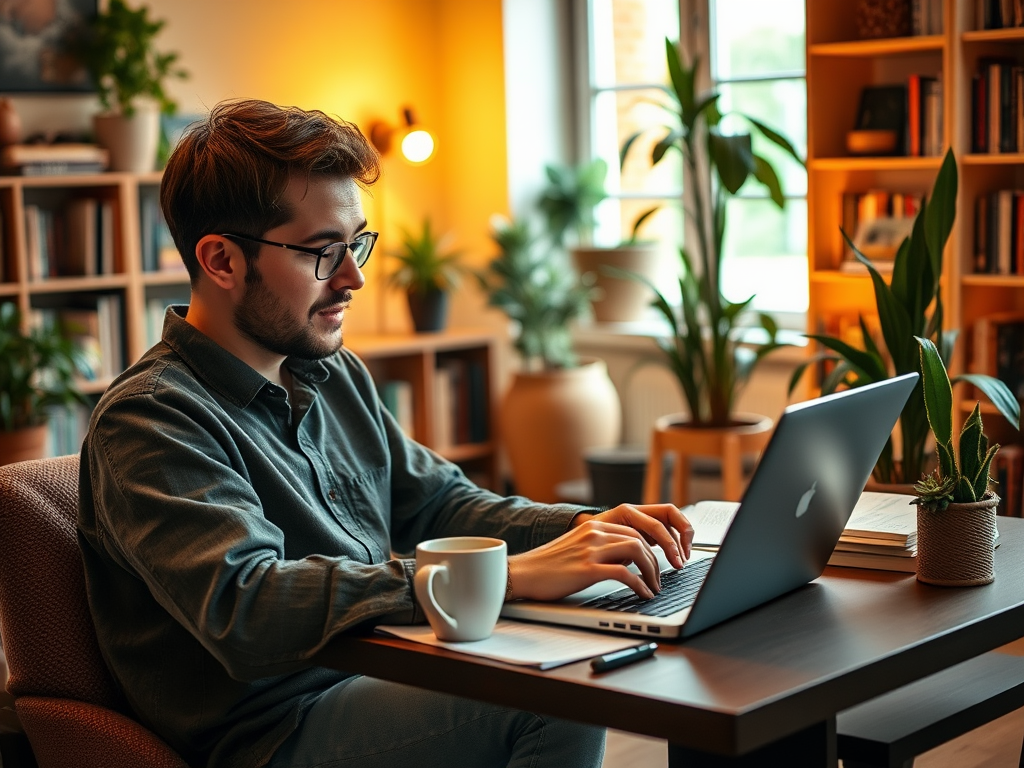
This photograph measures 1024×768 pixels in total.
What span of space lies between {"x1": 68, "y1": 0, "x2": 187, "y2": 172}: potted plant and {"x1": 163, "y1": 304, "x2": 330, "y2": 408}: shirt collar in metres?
2.83

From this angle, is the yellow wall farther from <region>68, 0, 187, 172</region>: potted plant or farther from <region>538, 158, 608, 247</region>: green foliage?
<region>68, 0, 187, 172</region>: potted plant

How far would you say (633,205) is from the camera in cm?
532

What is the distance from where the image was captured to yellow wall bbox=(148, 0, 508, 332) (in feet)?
15.9

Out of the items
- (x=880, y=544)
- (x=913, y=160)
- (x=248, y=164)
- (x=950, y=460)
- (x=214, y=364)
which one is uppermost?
(x=913, y=160)

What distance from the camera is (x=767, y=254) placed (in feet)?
16.2

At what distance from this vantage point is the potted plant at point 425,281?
487 cm

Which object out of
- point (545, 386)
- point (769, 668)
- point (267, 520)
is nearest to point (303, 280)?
point (267, 520)

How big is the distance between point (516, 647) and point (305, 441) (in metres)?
0.60

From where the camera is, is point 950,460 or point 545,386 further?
point 545,386

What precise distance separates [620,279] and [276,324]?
3461mm

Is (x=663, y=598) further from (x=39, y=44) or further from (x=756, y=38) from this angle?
(x=756, y=38)

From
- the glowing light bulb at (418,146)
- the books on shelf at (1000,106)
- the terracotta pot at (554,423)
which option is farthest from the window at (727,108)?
the books on shelf at (1000,106)

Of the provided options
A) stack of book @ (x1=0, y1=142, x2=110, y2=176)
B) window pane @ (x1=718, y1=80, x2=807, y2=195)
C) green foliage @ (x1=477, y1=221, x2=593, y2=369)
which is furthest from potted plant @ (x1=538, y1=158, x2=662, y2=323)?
stack of book @ (x1=0, y1=142, x2=110, y2=176)

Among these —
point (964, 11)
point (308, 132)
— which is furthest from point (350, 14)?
point (308, 132)
